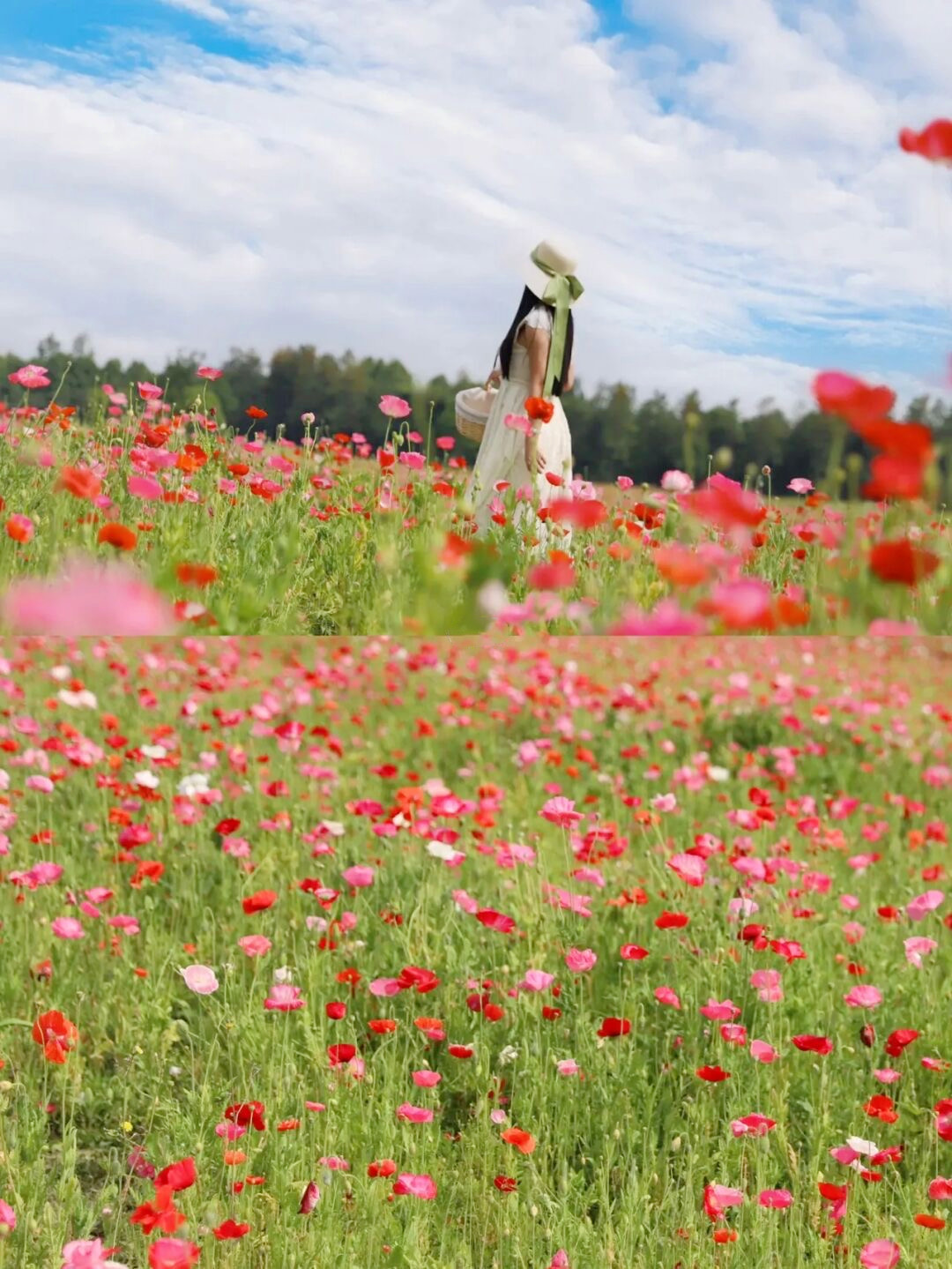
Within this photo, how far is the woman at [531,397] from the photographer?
3.12m

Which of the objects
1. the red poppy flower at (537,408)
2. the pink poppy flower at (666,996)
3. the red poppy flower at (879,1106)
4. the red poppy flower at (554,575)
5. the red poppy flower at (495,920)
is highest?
the red poppy flower at (537,408)

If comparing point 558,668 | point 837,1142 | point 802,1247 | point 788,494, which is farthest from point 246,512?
point 558,668

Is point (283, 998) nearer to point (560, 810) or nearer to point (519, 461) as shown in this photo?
point (560, 810)

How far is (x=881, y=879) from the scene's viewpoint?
508 cm

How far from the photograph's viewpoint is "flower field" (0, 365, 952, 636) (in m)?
1.63

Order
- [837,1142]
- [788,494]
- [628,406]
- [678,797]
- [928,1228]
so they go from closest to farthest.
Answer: [788,494]
[628,406]
[928,1228]
[837,1142]
[678,797]

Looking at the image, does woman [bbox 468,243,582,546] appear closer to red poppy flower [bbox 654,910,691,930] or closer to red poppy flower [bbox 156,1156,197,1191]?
red poppy flower [bbox 654,910,691,930]

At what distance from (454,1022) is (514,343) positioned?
7.39ft

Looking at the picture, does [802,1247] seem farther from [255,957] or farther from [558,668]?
[558,668]

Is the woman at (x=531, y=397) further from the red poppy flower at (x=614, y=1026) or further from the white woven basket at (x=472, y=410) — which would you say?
the red poppy flower at (x=614, y=1026)

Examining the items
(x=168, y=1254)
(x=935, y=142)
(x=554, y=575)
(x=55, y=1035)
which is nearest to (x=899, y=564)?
(x=935, y=142)

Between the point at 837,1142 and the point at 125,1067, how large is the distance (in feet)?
6.55

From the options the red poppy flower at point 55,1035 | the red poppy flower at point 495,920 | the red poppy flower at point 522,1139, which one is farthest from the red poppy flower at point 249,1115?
the red poppy flower at point 495,920

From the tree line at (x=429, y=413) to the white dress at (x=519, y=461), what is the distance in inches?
7.1
